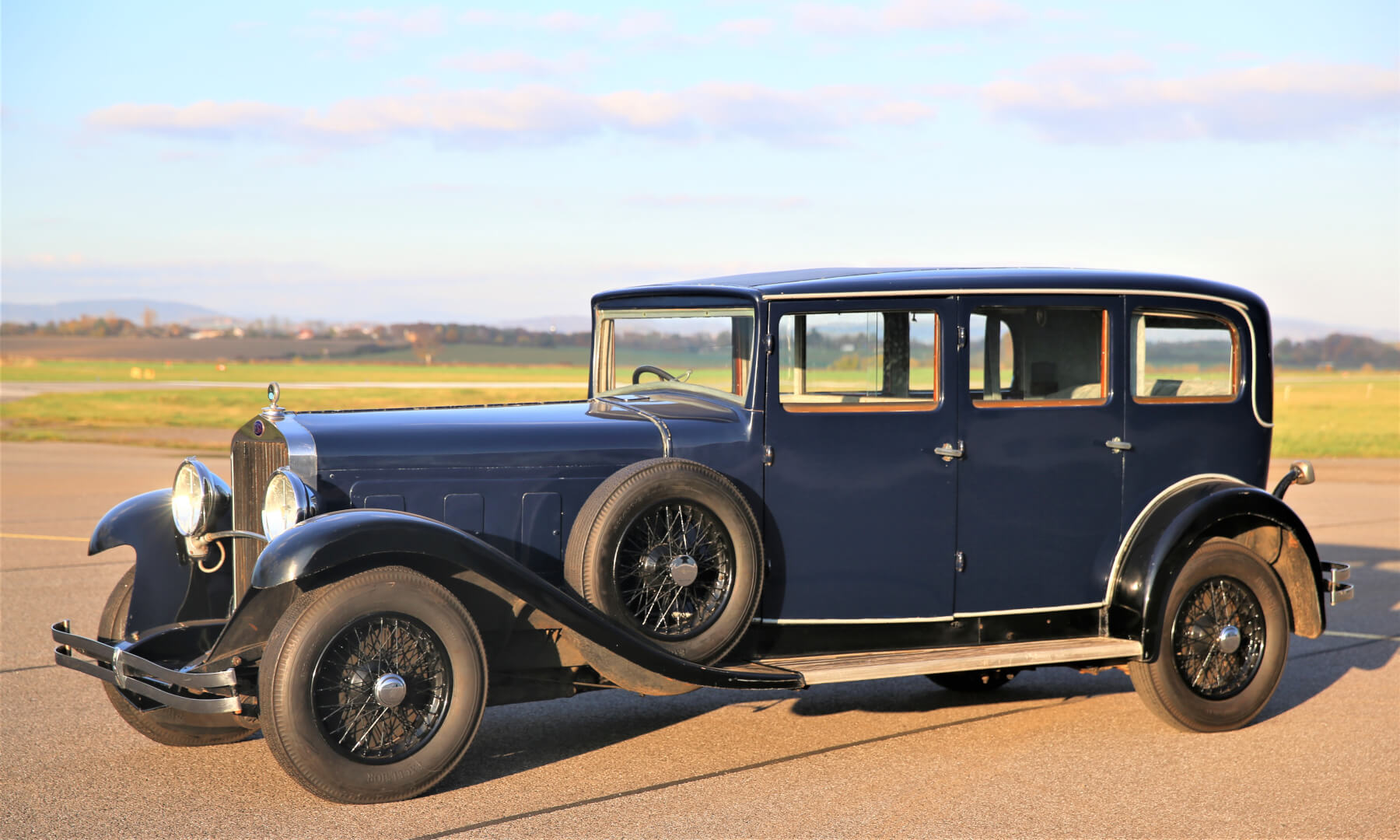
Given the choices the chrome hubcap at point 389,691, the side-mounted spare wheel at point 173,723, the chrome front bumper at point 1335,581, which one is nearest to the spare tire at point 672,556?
the chrome hubcap at point 389,691

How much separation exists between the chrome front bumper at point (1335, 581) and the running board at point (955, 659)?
4.31ft

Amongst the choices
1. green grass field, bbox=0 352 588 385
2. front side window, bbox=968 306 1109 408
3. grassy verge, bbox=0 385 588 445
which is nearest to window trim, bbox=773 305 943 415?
front side window, bbox=968 306 1109 408

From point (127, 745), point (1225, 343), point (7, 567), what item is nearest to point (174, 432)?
point (7, 567)

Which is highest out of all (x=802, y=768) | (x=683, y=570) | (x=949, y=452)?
(x=949, y=452)

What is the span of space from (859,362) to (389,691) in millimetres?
2752

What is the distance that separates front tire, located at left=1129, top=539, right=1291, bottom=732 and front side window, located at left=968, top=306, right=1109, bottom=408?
1.00 metres

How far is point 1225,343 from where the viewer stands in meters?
6.16

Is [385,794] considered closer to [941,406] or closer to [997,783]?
[997,783]

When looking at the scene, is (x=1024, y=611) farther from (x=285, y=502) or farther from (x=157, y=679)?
(x=157, y=679)

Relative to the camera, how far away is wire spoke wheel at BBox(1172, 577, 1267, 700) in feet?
18.5

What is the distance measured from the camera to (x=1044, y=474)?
18.2ft

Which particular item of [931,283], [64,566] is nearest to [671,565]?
[931,283]

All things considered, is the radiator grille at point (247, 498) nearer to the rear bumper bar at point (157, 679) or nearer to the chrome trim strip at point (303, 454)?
the chrome trim strip at point (303, 454)

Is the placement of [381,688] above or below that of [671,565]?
below
